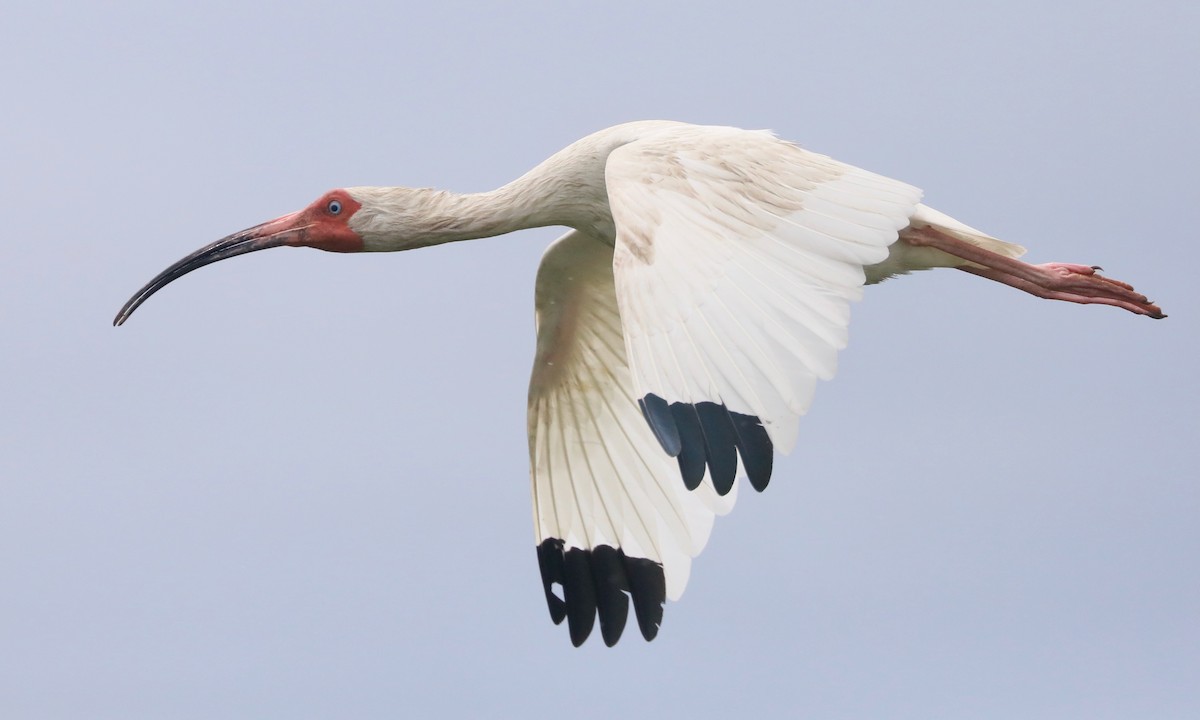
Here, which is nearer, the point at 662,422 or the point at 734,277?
the point at 662,422

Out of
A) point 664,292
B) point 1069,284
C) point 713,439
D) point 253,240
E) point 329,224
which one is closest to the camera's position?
point 713,439

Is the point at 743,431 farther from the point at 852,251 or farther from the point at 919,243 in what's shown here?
the point at 919,243

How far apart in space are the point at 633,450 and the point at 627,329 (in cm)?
447

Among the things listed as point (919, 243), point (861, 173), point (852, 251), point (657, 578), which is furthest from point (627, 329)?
point (657, 578)

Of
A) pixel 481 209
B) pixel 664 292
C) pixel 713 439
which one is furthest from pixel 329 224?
pixel 713 439

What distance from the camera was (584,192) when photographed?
40.8ft

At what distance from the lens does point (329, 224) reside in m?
13.0

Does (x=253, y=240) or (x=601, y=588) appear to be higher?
(x=253, y=240)

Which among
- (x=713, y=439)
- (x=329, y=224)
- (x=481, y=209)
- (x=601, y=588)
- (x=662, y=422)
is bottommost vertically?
(x=601, y=588)

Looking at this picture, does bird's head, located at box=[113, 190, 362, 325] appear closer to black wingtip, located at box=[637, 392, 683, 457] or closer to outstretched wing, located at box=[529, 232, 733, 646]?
outstretched wing, located at box=[529, 232, 733, 646]

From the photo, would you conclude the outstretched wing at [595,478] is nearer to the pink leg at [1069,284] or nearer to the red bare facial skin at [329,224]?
the red bare facial skin at [329,224]

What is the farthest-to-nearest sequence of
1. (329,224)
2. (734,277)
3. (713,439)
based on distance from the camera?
1. (329,224)
2. (734,277)
3. (713,439)

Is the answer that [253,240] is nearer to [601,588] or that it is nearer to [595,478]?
[595,478]

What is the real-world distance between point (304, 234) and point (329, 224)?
0.22 metres
